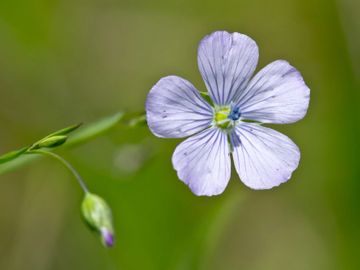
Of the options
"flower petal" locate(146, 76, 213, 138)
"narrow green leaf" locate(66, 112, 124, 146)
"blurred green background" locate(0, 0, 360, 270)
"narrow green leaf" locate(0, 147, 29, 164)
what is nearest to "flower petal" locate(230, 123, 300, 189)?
"flower petal" locate(146, 76, 213, 138)

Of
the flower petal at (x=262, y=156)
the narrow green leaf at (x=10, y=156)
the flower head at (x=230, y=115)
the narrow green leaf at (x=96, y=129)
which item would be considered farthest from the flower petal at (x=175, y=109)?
the narrow green leaf at (x=10, y=156)

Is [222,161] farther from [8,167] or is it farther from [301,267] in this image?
[301,267]

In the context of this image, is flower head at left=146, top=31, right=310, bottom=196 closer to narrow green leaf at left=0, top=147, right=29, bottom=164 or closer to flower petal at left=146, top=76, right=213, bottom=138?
flower petal at left=146, top=76, right=213, bottom=138

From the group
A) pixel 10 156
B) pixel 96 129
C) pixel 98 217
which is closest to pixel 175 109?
pixel 96 129

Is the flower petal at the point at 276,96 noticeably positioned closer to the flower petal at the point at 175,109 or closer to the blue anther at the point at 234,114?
the blue anther at the point at 234,114

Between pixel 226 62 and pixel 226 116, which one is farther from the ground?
pixel 226 62

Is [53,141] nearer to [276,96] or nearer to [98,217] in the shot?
[98,217]

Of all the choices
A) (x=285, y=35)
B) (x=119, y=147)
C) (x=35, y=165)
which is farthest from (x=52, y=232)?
(x=285, y=35)
